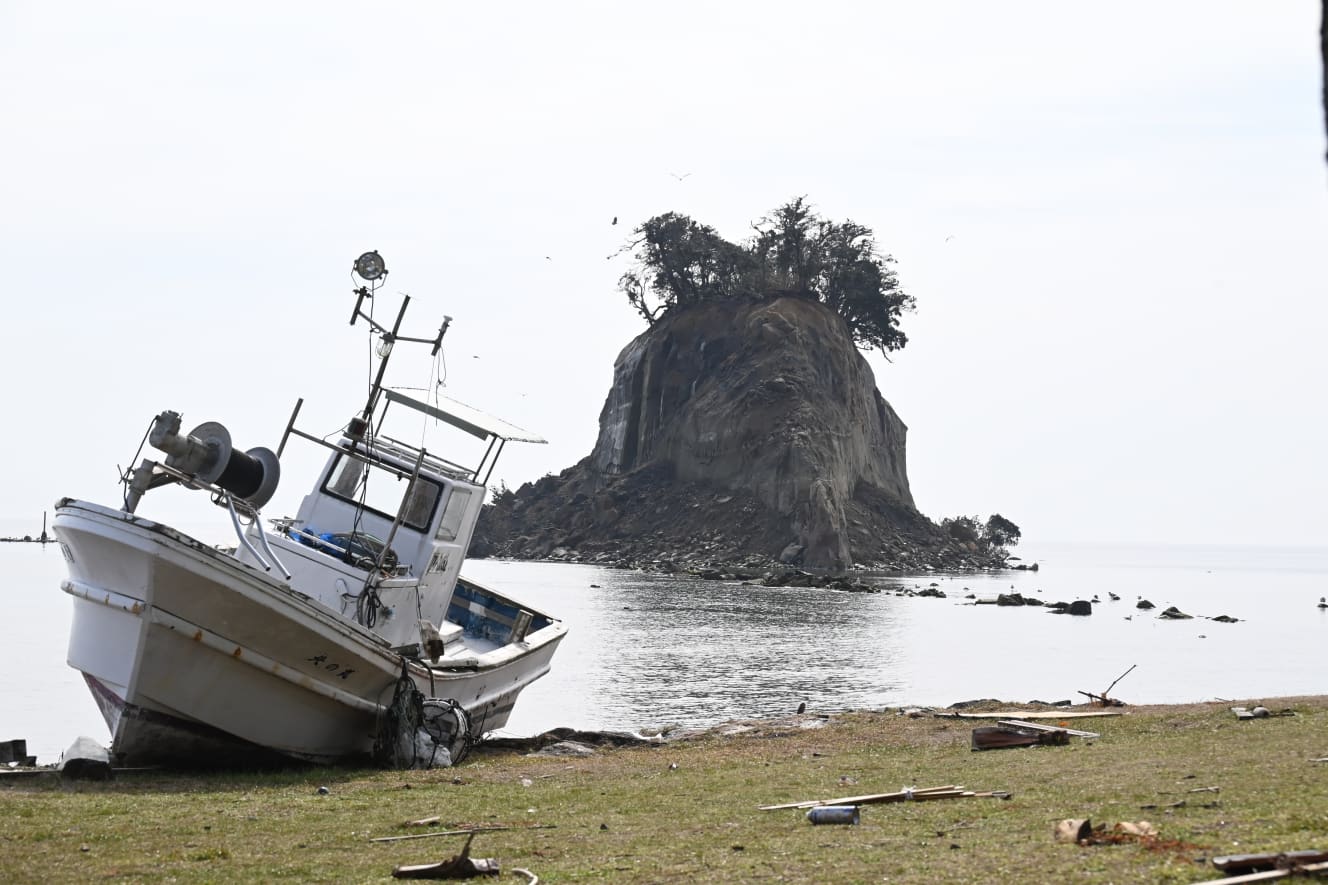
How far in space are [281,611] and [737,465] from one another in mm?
94297

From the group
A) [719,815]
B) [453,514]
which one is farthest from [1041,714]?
[719,815]

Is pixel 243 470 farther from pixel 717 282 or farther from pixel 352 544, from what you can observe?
pixel 717 282

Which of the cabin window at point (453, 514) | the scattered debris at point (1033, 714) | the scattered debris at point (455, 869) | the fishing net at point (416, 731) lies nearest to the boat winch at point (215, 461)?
the fishing net at point (416, 731)

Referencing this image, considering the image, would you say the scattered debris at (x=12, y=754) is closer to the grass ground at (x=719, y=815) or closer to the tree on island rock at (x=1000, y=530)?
the grass ground at (x=719, y=815)

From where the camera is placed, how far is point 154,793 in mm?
13383

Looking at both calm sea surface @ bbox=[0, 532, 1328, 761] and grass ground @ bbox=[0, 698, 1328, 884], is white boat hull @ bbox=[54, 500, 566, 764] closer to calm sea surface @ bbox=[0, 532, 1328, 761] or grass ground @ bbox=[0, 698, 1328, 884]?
grass ground @ bbox=[0, 698, 1328, 884]

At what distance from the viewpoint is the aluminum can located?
10.3 m

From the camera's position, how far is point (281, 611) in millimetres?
14711

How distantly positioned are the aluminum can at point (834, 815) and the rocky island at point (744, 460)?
86351 millimetres

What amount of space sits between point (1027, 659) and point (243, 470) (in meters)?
33.5

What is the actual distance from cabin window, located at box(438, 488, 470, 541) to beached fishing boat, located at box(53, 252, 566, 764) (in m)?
0.03

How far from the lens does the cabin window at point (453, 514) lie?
62.0 feet

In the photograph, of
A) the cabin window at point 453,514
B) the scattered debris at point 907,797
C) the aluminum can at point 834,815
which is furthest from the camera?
the cabin window at point 453,514

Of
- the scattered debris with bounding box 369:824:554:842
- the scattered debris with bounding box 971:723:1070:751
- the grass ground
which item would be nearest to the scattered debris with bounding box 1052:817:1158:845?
the grass ground
